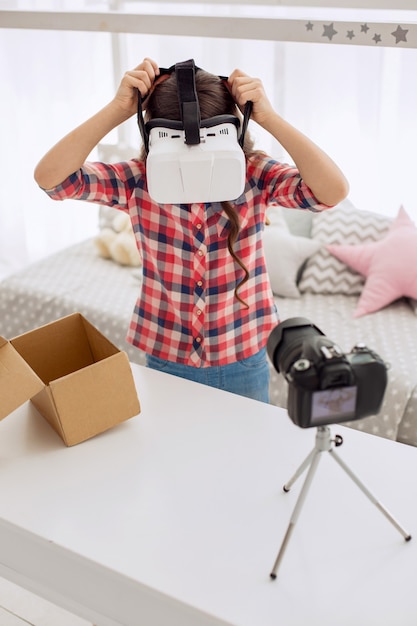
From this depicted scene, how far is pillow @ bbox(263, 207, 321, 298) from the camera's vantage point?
2408mm

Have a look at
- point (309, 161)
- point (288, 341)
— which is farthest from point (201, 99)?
point (288, 341)

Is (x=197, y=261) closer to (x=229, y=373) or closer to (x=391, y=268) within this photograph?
(x=229, y=373)

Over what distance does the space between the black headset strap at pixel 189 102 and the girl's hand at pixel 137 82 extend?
0.11 meters

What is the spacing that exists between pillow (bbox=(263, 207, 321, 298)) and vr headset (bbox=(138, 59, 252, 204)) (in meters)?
1.33

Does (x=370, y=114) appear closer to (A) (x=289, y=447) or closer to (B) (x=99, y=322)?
(B) (x=99, y=322)

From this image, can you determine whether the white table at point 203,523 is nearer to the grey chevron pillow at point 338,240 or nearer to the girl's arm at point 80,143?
the girl's arm at point 80,143

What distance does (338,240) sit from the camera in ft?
8.20

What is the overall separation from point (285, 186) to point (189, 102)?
30 cm

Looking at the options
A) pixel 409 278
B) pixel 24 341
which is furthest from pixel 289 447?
pixel 409 278

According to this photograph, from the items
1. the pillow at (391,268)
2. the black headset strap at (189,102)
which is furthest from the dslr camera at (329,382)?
the pillow at (391,268)

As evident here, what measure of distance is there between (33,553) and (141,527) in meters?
0.18

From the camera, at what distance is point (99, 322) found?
2.36 meters

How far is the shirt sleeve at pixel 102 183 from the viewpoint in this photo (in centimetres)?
130

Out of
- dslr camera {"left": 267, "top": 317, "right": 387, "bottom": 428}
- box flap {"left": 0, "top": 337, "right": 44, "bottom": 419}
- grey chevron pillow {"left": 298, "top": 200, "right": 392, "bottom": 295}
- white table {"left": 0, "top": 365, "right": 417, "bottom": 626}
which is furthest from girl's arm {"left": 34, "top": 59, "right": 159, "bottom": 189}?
grey chevron pillow {"left": 298, "top": 200, "right": 392, "bottom": 295}
